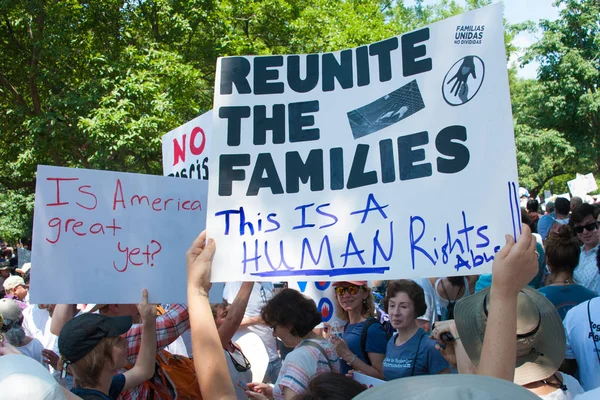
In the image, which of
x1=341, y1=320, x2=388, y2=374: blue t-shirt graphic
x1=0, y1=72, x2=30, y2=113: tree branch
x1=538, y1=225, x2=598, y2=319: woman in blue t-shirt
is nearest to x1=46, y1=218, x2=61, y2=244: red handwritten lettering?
x1=341, y1=320, x2=388, y2=374: blue t-shirt graphic

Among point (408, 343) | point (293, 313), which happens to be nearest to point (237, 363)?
point (293, 313)

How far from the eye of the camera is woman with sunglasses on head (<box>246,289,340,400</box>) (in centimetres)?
304

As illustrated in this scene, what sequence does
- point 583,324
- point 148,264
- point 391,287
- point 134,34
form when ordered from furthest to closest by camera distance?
1. point 134,34
2. point 391,287
3. point 583,324
4. point 148,264

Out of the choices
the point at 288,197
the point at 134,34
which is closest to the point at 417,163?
the point at 288,197

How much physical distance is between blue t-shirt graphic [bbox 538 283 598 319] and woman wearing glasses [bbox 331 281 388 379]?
116 cm

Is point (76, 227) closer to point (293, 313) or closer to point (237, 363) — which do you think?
point (293, 313)

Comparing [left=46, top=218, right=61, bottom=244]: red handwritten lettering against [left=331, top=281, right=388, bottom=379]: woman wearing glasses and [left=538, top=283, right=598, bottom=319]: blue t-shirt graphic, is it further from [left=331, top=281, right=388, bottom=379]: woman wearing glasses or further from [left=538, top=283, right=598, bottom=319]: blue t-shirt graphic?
[left=538, top=283, right=598, bottom=319]: blue t-shirt graphic

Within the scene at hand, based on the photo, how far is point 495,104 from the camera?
86.6 inches

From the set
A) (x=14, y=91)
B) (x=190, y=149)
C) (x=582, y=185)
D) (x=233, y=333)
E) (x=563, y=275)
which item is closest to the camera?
(x=233, y=333)

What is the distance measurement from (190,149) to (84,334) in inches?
67.6

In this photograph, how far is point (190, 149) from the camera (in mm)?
4090

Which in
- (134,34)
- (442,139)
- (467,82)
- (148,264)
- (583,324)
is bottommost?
(583,324)

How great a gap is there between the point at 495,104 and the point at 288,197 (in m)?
0.91

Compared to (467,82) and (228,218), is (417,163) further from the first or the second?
(228,218)
